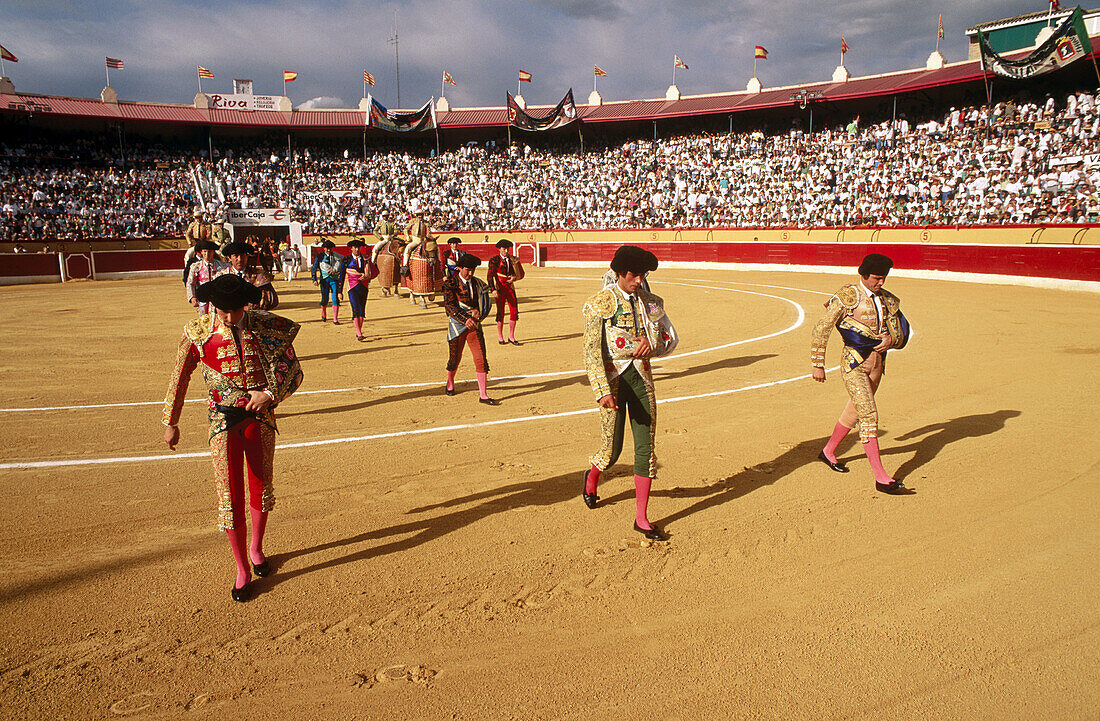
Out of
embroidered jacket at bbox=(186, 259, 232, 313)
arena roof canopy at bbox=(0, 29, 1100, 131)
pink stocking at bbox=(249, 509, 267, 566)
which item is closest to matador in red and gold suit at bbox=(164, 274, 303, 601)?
pink stocking at bbox=(249, 509, 267, 566)

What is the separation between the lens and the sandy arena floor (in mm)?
2787

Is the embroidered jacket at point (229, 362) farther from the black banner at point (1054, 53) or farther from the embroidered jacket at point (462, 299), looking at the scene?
the black banner at point (1054, 53)

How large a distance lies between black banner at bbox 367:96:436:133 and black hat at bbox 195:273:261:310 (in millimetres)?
39403

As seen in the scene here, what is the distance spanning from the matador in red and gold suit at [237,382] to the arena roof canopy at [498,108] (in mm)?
30724

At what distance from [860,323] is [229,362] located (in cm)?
412

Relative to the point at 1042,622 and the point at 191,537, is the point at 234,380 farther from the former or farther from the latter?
the point at 1042,622

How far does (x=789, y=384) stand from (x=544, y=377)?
3.00 metres

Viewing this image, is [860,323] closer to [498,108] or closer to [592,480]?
[592,480]

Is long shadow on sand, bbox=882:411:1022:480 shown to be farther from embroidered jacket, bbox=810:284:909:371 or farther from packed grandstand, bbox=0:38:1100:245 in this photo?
packed grandstand, bbox=0:38:1100:245

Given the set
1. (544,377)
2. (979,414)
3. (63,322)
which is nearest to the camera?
(979,414)

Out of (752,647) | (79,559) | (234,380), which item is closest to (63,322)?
(79,559)

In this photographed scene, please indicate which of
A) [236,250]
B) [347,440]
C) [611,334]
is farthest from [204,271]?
[611,334]

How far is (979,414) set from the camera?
6.44 metres

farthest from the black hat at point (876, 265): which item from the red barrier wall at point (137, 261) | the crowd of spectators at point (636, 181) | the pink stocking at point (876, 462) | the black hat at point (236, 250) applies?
the red barrier wall at point (137, 261)
